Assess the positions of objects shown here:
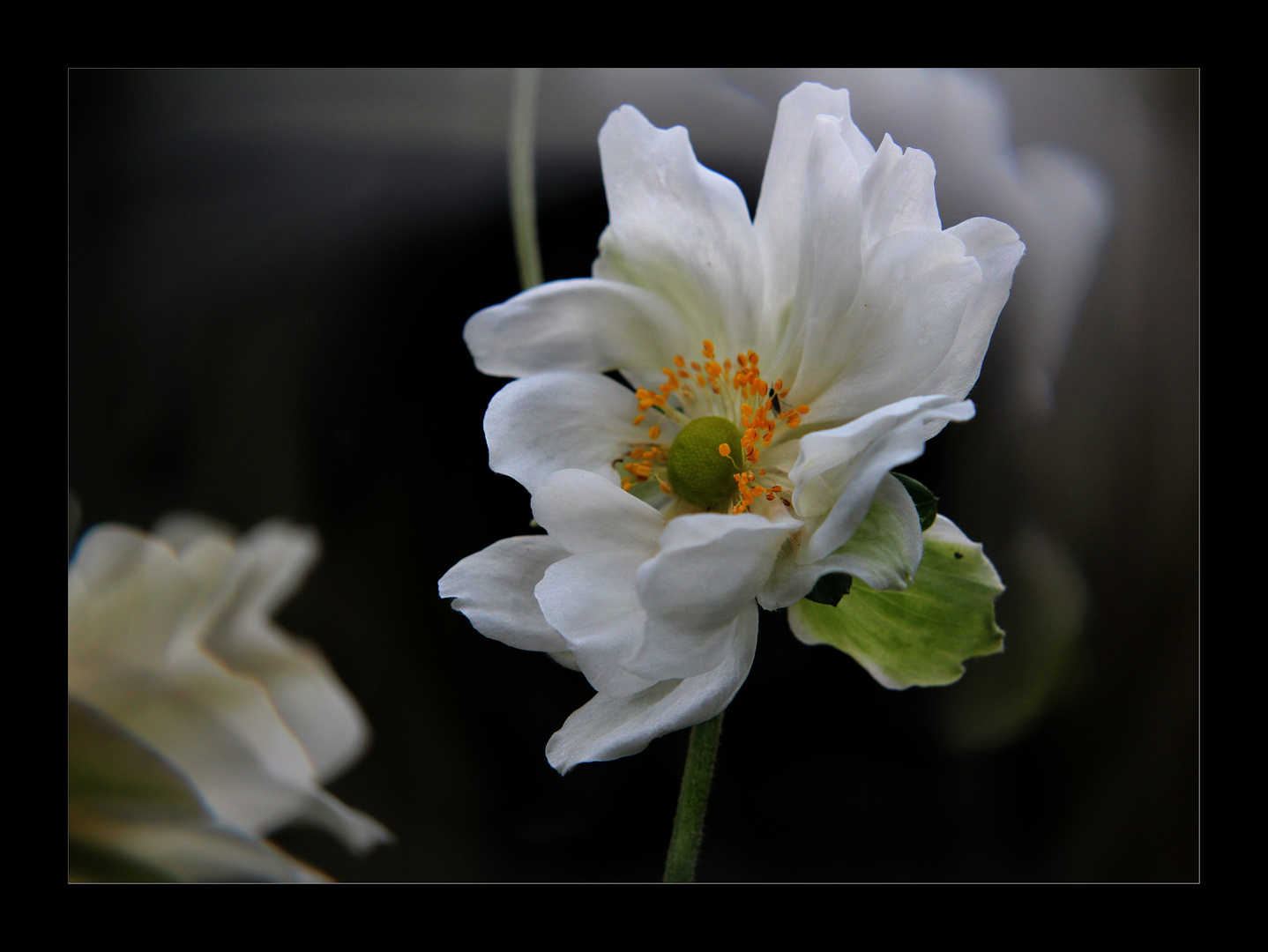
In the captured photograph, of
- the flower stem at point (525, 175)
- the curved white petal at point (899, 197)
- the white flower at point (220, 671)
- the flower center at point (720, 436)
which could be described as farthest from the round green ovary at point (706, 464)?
the white flower at point (220, 671)

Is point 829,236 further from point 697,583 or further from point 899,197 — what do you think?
point 697,583

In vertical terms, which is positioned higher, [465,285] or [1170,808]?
[465,285]

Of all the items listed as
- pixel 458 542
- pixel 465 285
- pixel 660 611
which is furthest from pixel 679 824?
pixel 465 285

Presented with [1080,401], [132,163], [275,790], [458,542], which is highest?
[132,163]

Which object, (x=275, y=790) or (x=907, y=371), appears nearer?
(x=907, y=371)

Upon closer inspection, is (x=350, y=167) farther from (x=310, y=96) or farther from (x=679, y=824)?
(x=679, y=824)

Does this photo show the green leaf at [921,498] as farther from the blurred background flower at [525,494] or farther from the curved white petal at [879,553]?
the blurred background flower at [525,494]
